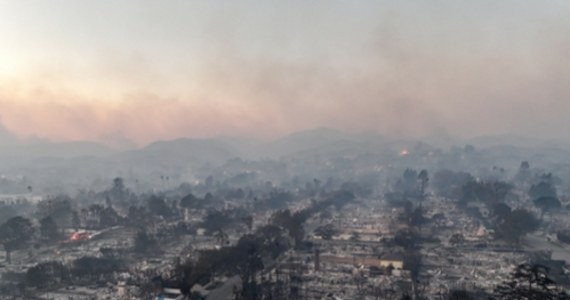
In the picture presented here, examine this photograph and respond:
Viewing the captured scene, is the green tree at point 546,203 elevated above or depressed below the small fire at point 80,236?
above

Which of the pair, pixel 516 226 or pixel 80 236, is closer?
pixel 516 226

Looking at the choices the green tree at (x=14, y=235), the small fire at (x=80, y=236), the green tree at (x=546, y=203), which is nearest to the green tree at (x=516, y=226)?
the green tree at (x=546, y=203)

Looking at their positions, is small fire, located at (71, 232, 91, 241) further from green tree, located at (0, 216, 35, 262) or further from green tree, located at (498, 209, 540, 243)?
green tree, located at (498, 209, 540, 243)

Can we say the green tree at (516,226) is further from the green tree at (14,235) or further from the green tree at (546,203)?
the green tree at (14,235)

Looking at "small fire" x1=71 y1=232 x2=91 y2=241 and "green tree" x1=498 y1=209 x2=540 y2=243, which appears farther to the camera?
"small fire" x1=71 y1=232 x2=91 y2=241

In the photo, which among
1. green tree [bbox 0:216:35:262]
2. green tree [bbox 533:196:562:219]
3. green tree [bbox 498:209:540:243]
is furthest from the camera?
green tree [bbox 533:196:562:219]

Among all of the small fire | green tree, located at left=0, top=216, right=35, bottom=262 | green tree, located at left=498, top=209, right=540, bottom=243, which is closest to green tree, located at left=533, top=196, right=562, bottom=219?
green tree, located at left=498, top=209, right=540, bottom=243

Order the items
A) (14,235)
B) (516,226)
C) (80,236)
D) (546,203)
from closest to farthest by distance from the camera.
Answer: (14,235), (516,226), (80,236), (546,203)

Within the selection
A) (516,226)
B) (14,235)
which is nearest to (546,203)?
(516,226)

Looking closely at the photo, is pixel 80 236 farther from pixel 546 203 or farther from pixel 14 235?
pixel 546 203

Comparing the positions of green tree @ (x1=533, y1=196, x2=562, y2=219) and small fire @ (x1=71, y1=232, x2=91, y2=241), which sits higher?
green tree @ (x1=533, y1=196, x2=562, y2=219)

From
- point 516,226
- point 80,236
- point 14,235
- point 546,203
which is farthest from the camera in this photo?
point 546,203
